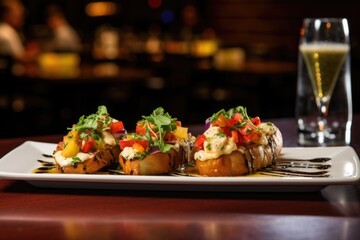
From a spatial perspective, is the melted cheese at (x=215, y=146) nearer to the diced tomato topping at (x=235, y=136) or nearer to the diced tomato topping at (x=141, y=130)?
the diced tomato topping at (x=235, y=136)

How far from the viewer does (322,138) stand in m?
2.46

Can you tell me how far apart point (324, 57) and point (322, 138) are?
29cm

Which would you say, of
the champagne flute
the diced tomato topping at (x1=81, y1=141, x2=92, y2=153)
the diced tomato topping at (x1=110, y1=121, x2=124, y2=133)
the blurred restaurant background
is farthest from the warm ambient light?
the diced tomato topping at (x1=81, y1=141, x2=92, y2=153)

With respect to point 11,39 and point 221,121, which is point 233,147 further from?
point 11,39

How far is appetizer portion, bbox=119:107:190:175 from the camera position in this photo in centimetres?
169

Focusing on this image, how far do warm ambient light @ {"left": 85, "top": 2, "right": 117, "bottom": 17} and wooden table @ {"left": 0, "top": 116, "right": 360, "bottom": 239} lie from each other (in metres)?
14.0

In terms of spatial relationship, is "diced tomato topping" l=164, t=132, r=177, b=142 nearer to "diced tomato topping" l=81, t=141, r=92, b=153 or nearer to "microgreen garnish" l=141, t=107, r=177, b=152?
"microgreen garnish" l=141, t=107, r=177, b=152

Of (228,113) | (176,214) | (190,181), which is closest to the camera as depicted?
(176,214)

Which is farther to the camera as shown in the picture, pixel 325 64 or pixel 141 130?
pixel 325 64

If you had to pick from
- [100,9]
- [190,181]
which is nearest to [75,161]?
[190,181]

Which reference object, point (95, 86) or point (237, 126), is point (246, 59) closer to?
point (95, 86)

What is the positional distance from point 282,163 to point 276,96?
18.3ft

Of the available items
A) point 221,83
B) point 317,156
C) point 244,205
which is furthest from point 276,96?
point 244,205

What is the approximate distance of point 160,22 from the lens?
51.3ft
